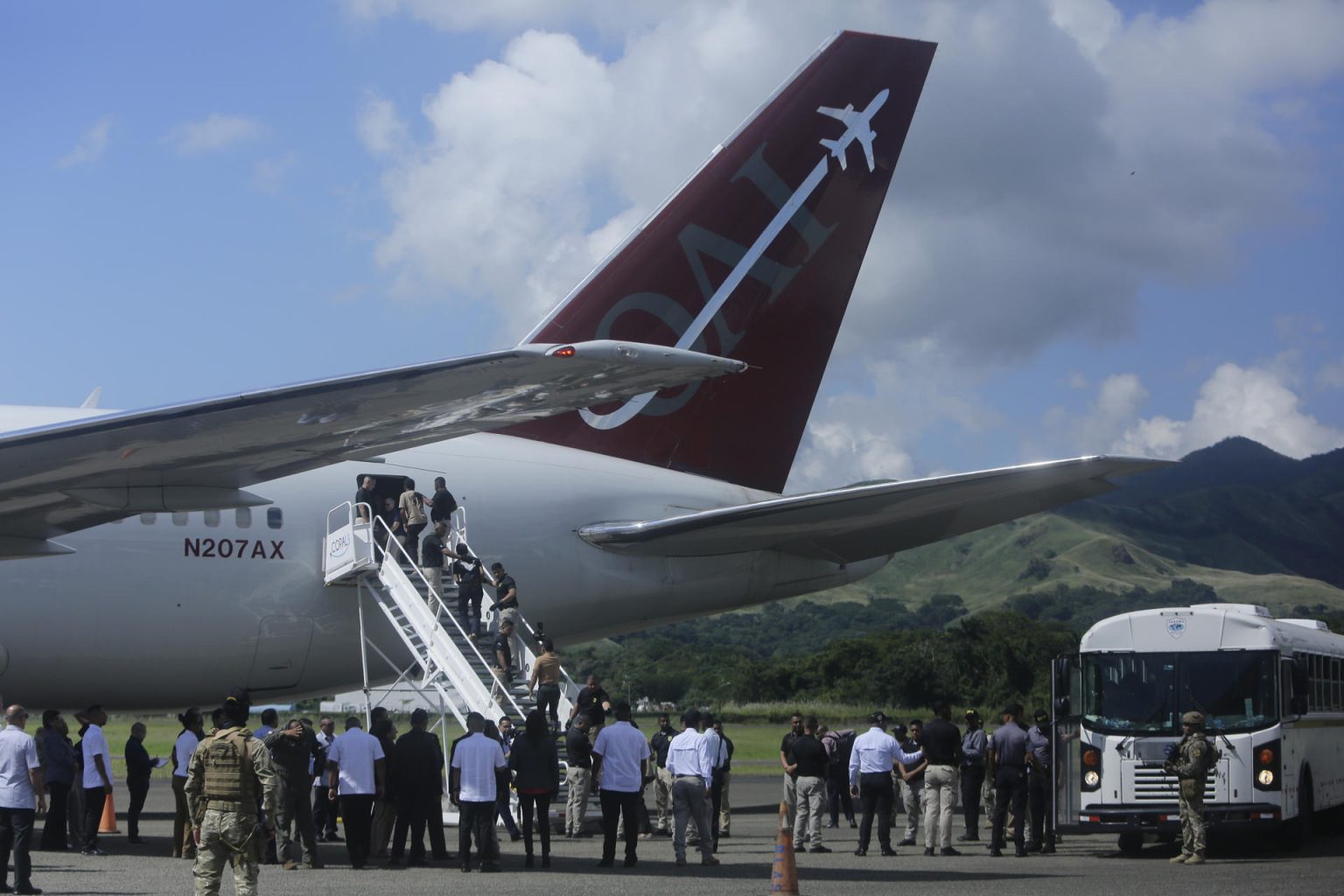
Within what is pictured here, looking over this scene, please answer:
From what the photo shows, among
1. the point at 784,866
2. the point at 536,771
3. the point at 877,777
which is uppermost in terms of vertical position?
the point at 536,771

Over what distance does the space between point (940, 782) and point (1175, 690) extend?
2.78 meters

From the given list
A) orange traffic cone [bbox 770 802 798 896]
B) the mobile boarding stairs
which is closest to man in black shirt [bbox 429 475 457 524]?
the mobile boarding stairs

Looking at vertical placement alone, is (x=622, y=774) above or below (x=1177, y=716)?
below

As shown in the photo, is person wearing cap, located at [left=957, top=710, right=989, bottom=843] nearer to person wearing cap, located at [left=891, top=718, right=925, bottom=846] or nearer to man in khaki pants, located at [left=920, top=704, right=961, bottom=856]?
person wearing cap, located at [left=891, top=718, right=925, bottom=846]

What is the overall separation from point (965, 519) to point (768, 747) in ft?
112

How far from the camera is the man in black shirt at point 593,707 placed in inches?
642

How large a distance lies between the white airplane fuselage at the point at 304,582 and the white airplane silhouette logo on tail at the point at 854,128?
5150 mm

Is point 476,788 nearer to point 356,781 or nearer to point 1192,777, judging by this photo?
point 356,781

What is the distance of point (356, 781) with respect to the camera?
14.9 m

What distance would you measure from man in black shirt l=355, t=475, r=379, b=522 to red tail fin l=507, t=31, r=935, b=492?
2303 millimetres

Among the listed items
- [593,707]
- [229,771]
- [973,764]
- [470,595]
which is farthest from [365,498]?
[229,771]

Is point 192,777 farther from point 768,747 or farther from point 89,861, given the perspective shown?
point 768,747

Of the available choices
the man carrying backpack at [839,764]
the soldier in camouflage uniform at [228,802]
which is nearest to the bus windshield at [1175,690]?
the man carrying backpack at [839,764]

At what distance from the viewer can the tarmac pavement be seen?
1282 centimetres
